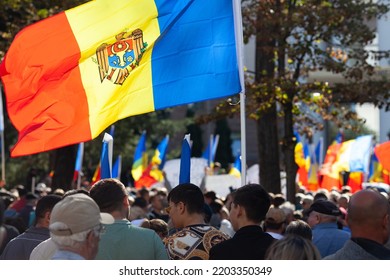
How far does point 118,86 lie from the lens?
10383 millimetres

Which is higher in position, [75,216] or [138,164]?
[75,216]

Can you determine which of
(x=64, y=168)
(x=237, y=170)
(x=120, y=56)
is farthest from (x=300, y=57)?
(x=120, y=56)

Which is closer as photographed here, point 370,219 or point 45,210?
point 370,219

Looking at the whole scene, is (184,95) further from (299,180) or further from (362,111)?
(362,111)

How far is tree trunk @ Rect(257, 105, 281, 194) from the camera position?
2172cm

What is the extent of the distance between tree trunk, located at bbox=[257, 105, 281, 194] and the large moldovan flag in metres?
11.2

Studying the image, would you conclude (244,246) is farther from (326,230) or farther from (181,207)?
(326,230)

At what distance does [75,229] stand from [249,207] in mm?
2055

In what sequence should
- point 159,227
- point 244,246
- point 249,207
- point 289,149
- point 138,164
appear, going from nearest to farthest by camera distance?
point 244,246 < point 249,207 < point 159,227 < point 289,149 < point 138,164

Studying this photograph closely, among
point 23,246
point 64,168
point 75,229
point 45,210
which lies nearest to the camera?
point 75,229

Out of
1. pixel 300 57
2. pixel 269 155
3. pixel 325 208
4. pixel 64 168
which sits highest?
pixel 325 208

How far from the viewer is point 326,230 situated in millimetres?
9570

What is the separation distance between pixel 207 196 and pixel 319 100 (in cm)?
524

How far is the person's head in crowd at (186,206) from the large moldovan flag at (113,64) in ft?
8.12
